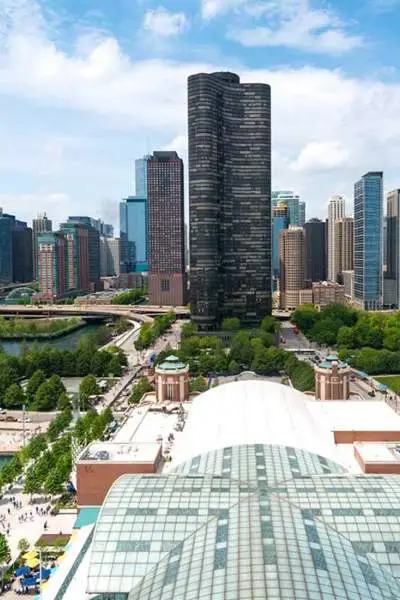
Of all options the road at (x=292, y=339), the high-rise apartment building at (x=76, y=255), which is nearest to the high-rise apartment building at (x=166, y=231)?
the high-rise apartment building at (x=76, y=255)

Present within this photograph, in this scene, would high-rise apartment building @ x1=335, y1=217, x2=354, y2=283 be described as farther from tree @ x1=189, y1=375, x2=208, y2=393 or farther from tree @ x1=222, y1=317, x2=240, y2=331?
tree @ x1=189, y1=375, x2=208, y2=393

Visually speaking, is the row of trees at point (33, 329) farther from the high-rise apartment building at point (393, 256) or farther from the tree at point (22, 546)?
the tree at point (22, 546)

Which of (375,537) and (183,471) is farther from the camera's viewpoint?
(183,471)

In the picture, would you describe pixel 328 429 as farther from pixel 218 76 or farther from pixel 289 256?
pixel 289 256

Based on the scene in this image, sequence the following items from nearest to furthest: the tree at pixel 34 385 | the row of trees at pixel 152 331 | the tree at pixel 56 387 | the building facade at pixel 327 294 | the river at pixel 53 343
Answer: the tree at pixel 56 387
the tree at pixel 34 385
the row of trees at pixel 152 331
the river at pixel 53 343
the building facade at pixel 327 294

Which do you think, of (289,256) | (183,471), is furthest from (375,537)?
(289,256)

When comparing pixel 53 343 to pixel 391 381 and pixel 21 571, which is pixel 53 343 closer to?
pixel 391 381
